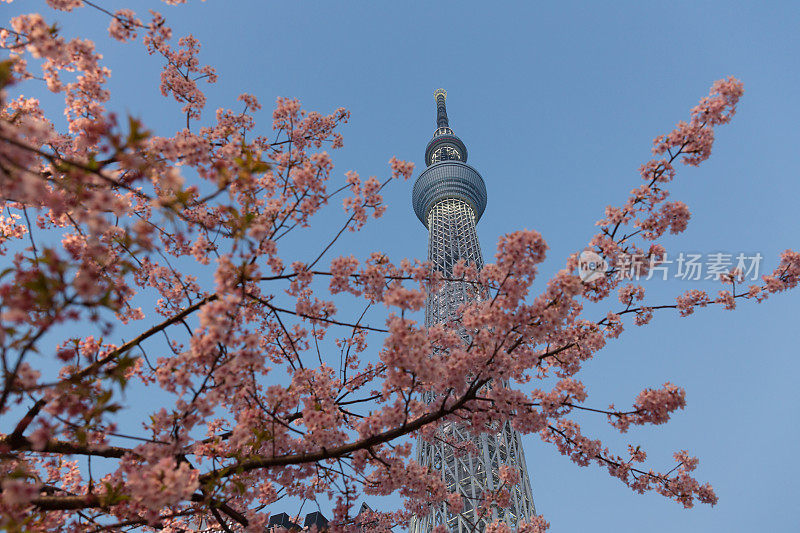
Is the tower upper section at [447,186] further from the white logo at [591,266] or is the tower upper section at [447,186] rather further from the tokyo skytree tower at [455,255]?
the white logo at [591,266]

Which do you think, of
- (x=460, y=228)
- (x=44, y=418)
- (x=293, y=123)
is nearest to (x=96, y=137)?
(x=44, y=418)

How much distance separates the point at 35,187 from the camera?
1.81 m

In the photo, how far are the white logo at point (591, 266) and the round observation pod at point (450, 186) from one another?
5017 cm

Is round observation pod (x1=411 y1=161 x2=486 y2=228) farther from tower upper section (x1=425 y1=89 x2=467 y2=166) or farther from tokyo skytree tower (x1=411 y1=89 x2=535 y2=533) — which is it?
tower upper section (x1=425 y1=89 x2=467 y2=166)

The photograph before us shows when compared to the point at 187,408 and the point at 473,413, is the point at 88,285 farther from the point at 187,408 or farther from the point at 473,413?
the point at 473,413

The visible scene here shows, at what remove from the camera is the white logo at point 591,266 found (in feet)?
13.2

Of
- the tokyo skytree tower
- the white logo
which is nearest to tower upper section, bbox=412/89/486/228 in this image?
the tokyo skytree tower

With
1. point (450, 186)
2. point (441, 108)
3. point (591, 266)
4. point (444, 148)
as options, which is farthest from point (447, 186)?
point (591, 266)

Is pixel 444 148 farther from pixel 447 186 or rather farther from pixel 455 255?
pixel 455 255

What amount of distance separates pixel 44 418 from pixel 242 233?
152 cm

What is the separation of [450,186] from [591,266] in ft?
167

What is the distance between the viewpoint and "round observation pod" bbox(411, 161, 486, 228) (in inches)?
2120

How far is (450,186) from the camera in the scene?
5384 cm

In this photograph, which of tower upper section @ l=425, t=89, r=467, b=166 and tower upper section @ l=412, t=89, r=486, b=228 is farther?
tower upper section @ l=425, t=89, r=467, b=166
